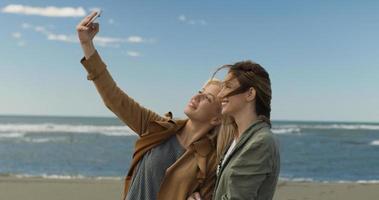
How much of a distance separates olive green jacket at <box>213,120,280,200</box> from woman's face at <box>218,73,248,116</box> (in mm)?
119

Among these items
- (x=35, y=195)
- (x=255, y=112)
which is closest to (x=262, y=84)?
(x=255, y=112)

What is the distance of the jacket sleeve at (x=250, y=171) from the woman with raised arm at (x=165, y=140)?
22.5 inches

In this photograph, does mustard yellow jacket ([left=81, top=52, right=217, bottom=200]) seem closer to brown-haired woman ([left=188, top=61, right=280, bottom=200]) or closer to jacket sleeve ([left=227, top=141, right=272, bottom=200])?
brown-haired woman ([left=188, top=61, right=280, bottom=200])

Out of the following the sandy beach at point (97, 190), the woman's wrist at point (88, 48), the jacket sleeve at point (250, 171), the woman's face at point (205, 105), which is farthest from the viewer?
the sandy beach at point (97, 190)

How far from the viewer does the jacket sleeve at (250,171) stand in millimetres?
2066

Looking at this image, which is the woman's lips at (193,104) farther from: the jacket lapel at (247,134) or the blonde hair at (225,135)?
the jacket lapel at (247,134)

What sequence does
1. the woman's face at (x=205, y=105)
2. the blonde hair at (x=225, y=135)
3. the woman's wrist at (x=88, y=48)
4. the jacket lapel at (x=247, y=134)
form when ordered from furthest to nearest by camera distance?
the woman's face at (x=205, y=105)
the woman's wrist at (x=88, y=48)
the blonde hair at (x=225, y=135)
the jacket lapel at (x=247, y=134)

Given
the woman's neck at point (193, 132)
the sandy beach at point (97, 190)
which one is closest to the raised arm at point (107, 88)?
the woman's neck at point (193, 132)

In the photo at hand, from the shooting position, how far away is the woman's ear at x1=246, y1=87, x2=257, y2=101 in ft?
7.36

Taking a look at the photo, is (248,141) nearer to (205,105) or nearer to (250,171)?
(250,171)

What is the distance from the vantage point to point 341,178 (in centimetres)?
1717

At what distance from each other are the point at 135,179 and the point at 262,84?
0.88 m

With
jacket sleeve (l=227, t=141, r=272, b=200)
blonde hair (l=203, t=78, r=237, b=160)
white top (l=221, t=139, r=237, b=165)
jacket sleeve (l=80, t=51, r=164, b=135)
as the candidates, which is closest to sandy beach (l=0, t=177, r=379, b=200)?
jacket sleeve (l=80, t=51, r=164, b=135)

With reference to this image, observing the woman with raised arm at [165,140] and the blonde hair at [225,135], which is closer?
the blonde hair at [225,135]
